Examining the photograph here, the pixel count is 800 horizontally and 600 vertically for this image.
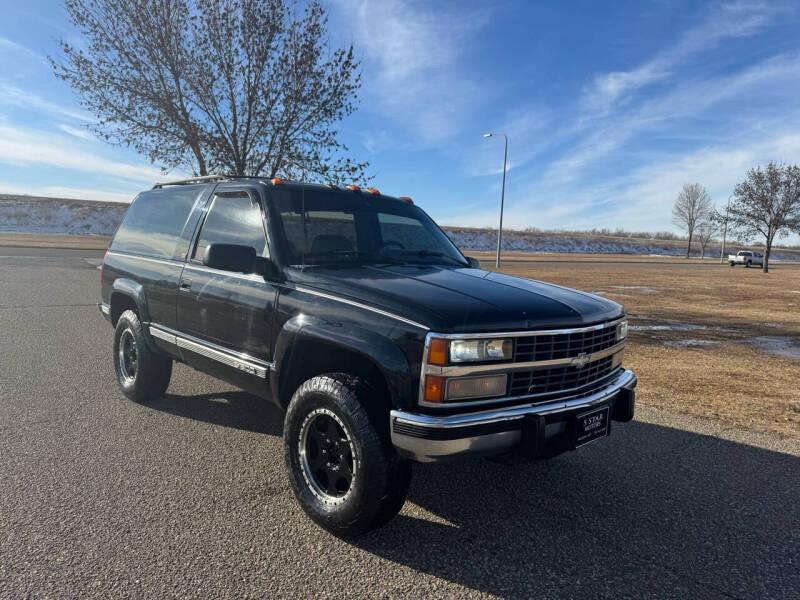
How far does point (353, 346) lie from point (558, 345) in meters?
1.09

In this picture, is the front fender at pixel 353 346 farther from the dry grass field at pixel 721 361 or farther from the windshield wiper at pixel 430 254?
the dry grass field at pixel 721 361

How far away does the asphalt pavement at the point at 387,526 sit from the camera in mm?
2441

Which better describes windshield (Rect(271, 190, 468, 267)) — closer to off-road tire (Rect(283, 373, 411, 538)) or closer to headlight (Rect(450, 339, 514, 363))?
off-road tire (Rect(283, 373, 411, 538))

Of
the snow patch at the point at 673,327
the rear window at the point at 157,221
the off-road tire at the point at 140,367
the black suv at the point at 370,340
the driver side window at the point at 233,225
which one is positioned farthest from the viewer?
the snow patch at the point at 673,327

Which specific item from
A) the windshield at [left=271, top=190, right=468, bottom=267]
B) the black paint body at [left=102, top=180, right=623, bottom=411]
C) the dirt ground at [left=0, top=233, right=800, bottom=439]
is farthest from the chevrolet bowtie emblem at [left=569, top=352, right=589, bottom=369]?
the dirt ground at [left=0, top=233, right=800, bottom=439]

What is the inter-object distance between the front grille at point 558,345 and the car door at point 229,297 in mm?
1550

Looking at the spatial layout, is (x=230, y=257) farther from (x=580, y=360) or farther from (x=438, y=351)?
(x=580, y=360)

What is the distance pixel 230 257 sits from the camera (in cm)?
327

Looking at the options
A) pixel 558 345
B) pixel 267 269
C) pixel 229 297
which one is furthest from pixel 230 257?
pixel 558 345

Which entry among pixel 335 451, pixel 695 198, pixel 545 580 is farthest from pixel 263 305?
pixel 695 198

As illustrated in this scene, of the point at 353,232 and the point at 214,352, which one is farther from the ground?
the point at 353,232

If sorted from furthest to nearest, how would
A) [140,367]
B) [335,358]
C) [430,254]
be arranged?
[140,367]
[430,254]
[335,358]

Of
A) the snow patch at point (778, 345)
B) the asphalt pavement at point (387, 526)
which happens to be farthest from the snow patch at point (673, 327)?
A: the asphalt pavement at point (387, 526)

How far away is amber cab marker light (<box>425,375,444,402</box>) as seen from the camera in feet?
8.22
